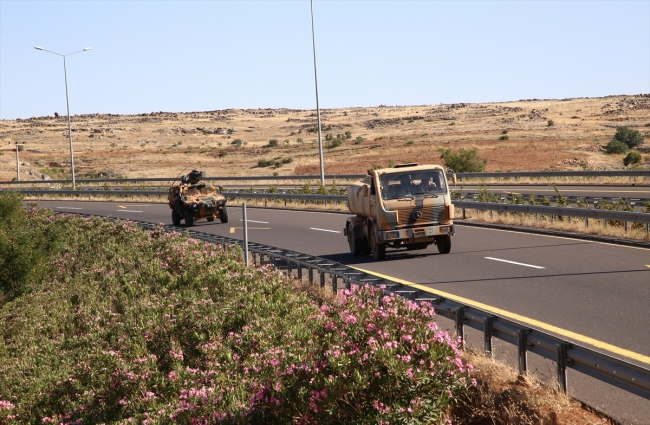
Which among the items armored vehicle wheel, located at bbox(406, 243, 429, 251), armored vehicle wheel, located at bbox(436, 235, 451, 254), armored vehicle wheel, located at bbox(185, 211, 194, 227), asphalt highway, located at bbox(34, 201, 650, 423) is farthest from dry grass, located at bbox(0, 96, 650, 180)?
armored vehicle wheel, located at bbox(406, 243, 429, 251)

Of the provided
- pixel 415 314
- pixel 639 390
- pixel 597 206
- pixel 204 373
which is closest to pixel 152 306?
pixel 204 373

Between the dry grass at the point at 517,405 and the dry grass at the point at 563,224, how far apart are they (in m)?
12.7

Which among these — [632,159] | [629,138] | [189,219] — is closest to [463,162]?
[632,159]

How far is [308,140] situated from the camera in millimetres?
118312

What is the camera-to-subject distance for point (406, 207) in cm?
1730

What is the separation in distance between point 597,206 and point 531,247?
6114 mm

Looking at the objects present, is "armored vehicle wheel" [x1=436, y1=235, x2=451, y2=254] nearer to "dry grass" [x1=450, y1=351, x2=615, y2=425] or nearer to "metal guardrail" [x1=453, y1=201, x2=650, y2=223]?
"metal guardrail" [x1=453, y1=201, x2=650, y2=223]

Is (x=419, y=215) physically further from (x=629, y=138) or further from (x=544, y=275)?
(x=629, y=138)

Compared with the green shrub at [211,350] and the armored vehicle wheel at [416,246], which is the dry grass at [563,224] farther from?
the green shrub at [211,350]

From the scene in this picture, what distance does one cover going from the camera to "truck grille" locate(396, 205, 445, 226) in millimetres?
17281

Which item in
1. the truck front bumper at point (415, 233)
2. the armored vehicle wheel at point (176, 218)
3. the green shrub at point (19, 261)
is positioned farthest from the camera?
the armored vehicle wheel at point (176, 218)

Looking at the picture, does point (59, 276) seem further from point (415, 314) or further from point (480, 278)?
point (415, 314)

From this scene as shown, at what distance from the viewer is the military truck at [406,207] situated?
56.6ft

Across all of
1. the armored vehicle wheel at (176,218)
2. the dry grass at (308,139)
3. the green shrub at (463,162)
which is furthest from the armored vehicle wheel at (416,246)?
the dry grass at (308,139)
